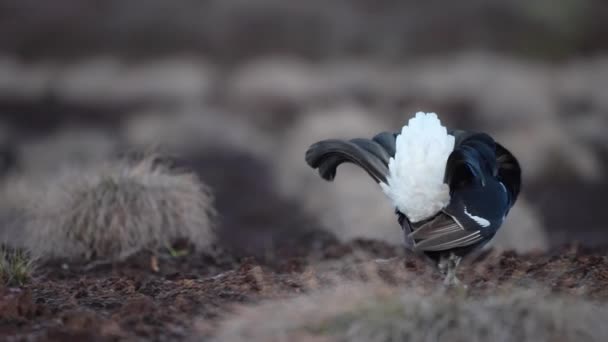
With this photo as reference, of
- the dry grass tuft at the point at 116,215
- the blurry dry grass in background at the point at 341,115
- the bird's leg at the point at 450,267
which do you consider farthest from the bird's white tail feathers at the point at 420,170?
the blurry dry grass in background at the point at 341,115

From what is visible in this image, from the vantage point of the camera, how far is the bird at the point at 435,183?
4855mm

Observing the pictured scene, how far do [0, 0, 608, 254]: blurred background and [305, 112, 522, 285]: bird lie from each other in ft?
12.7

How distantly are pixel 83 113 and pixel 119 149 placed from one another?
545cm

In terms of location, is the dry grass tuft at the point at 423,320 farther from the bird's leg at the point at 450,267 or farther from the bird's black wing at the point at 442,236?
the bird's leg at the point at 450,267

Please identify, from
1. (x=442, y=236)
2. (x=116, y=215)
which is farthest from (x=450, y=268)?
(x=116, y=215)

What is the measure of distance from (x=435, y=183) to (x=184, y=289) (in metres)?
1.74

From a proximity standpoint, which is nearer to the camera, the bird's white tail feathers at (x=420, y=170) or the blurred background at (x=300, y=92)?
the bird's white tail feathers at (x=420, y=170)

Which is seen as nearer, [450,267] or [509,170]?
[450,267]

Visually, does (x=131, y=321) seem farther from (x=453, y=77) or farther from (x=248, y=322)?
(x=453, y=77)

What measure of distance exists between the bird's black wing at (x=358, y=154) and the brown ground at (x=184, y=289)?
2.13 feet

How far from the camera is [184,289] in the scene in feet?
18.3

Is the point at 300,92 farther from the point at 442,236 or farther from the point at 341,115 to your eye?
the point at 442,236

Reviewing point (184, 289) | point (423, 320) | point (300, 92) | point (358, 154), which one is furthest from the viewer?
point (300, 92)

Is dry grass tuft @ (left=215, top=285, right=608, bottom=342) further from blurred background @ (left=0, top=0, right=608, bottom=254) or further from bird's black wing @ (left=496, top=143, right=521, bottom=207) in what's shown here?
blurred background @ (left=0, top=0, right=608, bottom=254)
